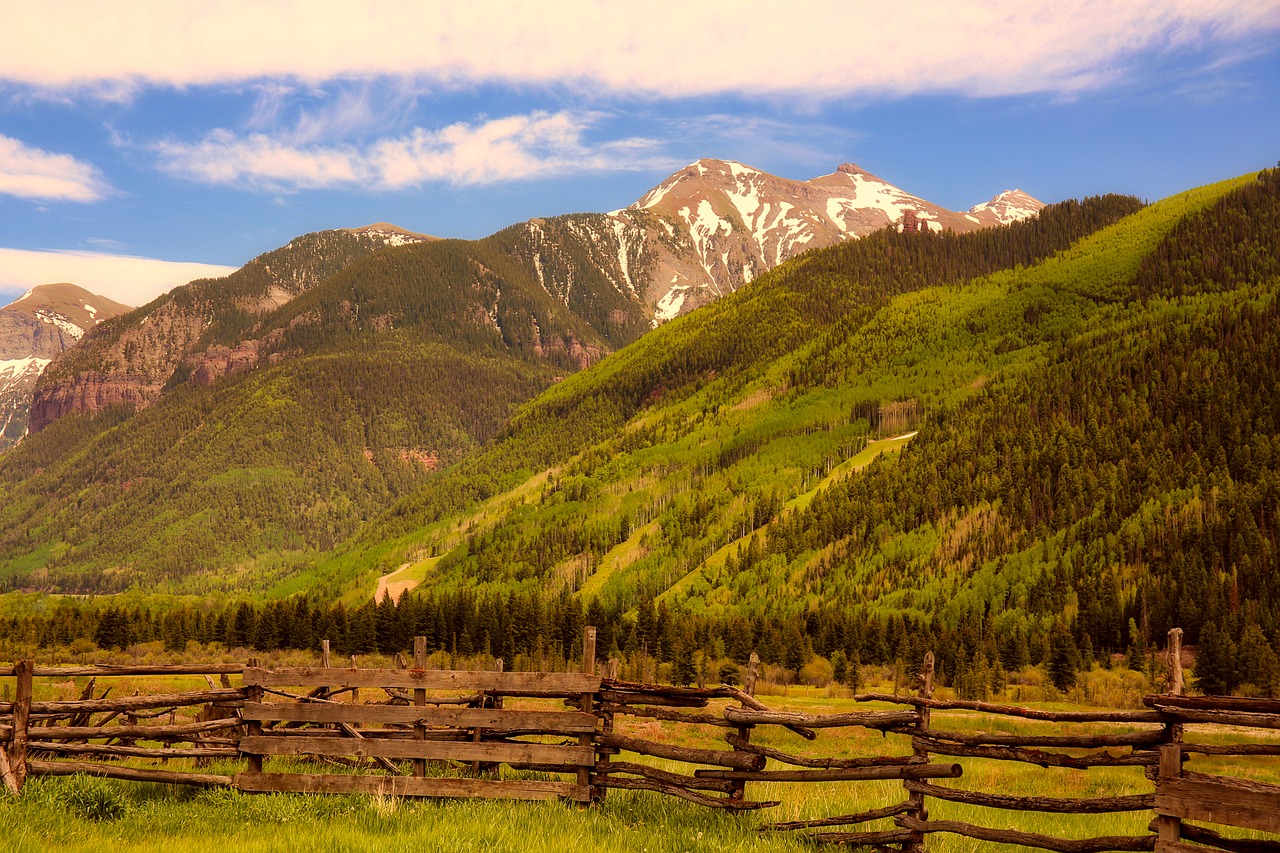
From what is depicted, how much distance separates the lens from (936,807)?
72.3ft

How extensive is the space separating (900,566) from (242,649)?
421ft

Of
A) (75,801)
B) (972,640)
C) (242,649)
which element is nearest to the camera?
(75,801)

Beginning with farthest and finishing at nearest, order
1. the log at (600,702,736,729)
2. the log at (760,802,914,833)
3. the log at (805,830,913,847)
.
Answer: the log at (600,702,736,729) < the log at (760,802,914,833) < the log at (805,830,913,847)

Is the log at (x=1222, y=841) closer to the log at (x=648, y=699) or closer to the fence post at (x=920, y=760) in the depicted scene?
the fence post at (x=920, y=760)

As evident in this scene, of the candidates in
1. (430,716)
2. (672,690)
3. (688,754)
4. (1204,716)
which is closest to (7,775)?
(430,716)

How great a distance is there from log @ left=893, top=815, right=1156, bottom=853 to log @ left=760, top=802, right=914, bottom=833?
0.16 m

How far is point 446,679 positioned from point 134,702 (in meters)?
7.53

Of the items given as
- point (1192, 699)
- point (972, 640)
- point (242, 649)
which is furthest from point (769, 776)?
point (972, 640)

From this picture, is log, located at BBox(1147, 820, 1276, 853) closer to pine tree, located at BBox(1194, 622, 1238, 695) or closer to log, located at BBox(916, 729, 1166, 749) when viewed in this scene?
log, located at BBox(916, 729, 1166, 749)

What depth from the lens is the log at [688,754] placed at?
56.7 ft

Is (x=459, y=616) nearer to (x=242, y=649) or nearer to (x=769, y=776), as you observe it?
Result: (x=242, y=649)

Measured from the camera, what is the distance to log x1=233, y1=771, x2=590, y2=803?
17.4m

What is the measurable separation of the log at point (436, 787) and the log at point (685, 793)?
835 mm

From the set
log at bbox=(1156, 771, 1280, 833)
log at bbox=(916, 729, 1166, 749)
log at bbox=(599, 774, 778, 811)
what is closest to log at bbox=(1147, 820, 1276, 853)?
log at bbox=(1156, 771, 1280, 833)
